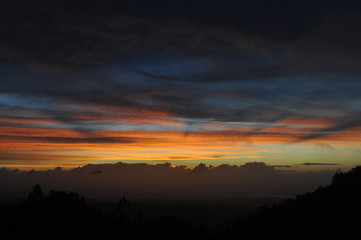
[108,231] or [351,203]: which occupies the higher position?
[351,203]

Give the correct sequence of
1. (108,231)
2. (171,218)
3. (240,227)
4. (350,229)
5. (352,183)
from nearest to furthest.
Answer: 1. (350,229)
2. (108,231)
3. (240,227)
4. (352,183)
5. (171,218)

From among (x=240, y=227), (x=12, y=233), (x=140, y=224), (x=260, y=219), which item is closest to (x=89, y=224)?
(x=12, y=233)

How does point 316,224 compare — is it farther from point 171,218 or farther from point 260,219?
point 171,218

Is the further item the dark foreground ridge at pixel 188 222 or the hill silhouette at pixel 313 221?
the hill silhouette at pixel 313 221

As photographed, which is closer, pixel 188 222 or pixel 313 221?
pixel 313 221

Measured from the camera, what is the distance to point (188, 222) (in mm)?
61750

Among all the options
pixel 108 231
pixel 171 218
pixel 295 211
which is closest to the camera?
pixel 108 231

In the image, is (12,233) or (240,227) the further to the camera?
(240,227)

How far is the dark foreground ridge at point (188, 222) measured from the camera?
119ft

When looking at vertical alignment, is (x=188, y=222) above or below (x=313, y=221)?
below

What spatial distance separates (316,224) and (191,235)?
2267 centimetres

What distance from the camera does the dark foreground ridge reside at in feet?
119

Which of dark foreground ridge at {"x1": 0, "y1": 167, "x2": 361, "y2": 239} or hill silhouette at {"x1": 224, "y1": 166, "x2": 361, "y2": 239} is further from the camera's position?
hill silhouette at {"x1": 224, "y1": 166, "x2": 361, "y2": 239}

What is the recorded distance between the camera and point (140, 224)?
186 ft
